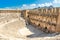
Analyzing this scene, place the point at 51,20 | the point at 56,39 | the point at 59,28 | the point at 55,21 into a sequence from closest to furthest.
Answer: the point at 56,39 → the point at 59,28 → the point at 55,21 → the point at 51,20

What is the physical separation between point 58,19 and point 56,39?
921cm

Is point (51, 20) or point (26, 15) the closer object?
point (51, 20)

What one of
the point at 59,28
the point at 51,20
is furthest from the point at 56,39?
the point at 51,20

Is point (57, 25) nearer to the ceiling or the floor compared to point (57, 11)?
nearer to the floor

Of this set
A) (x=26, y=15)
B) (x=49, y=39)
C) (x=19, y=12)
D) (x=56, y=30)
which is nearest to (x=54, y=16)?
(x=56, y=30)

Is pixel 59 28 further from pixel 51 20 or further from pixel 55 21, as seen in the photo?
pixel 51 20

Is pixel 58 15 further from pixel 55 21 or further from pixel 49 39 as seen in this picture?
pixel 49 39

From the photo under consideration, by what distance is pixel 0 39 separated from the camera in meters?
15.6

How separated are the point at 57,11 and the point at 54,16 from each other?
1.51 metres

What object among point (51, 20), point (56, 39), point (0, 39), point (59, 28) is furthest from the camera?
point (51, 20)

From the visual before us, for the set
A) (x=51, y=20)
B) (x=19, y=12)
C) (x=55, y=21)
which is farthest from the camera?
(x=19, y=12)

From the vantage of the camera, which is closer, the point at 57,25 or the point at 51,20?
the point at 57,25

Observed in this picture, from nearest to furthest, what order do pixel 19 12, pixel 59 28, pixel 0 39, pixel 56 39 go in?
1. pixel 56 39
2. pixel 0 39
3. pixel 59 28
4. pixel 19 12

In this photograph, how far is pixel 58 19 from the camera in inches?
931
